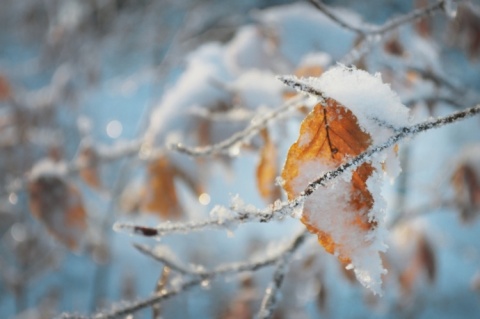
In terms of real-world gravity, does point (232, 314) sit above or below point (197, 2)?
below

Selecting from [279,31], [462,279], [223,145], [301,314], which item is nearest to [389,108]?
[223,145]

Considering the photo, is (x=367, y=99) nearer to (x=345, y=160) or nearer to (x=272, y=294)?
(x=345, y=160)

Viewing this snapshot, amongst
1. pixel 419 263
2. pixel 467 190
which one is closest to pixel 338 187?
pixel 467 190

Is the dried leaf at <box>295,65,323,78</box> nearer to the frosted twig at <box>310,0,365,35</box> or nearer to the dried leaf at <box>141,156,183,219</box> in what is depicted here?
the frosted twig at <box>310,0,365,35</box>

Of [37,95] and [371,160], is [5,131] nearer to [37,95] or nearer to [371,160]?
[37,95]

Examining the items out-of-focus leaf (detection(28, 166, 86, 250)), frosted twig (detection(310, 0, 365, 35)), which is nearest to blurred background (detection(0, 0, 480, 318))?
out-of-focus leaf (detection(28, 166, 86, 250))

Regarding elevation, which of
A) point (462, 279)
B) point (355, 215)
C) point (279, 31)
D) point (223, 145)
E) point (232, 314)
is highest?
point (462, 279)

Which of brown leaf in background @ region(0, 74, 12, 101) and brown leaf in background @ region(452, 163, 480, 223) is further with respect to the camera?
brown leaf in background @ region(0, 74, 12, 101)
